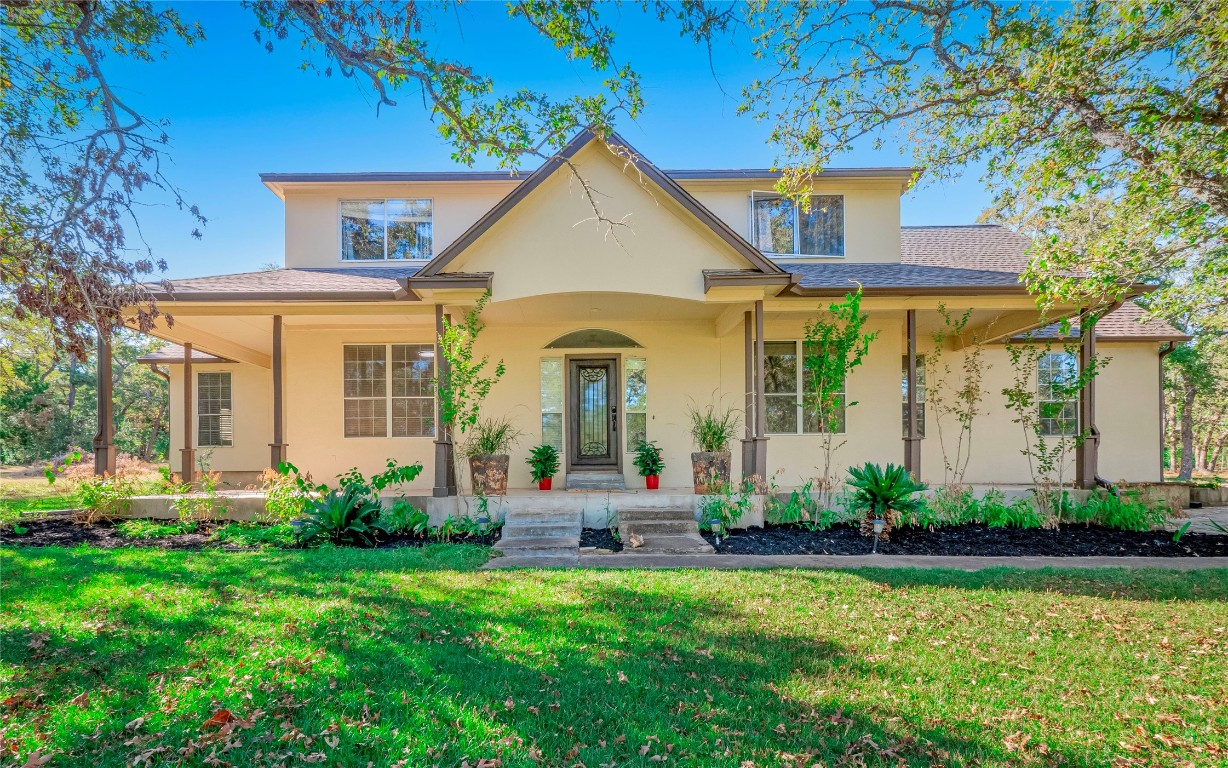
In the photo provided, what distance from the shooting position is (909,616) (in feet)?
15.1

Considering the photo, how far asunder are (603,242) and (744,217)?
4.04m

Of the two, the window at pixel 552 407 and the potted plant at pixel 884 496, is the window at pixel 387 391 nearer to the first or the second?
the window at pixel 552 407

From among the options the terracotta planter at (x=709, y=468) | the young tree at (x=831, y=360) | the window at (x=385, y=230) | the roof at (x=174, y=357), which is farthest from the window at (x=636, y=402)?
the roof at (x=174, y=357)

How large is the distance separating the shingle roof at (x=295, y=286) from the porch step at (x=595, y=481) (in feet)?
14.1

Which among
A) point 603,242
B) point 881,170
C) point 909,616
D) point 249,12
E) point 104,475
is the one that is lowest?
point 909,616

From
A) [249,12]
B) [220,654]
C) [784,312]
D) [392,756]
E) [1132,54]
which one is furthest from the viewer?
[784,312]

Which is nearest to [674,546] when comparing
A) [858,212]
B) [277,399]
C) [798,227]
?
[277,399]

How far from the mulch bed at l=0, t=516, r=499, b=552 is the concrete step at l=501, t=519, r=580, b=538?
220 millimetres

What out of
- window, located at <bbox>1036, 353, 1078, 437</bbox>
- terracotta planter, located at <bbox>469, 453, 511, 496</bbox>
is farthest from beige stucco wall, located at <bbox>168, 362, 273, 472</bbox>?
window, located at <bbox>1036, 353, 1078, 437</bbox>

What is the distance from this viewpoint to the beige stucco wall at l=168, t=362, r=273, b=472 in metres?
13.7

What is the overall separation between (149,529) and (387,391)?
13.6ft

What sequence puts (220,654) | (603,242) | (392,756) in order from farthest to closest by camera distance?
1. (603,242)
2. (220,654)
3. (392,756)

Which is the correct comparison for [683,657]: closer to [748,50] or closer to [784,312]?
[748,50]

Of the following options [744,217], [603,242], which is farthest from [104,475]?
[744,217]
